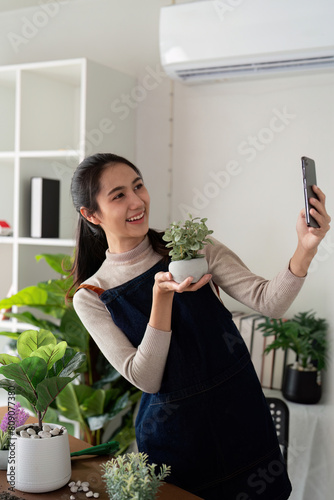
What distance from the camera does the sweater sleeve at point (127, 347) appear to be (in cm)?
139

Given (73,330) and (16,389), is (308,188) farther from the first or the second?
(73,330)

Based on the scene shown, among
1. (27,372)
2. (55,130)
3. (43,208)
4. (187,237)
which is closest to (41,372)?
Answer: (27,372)

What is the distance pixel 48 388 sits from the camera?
1338mm

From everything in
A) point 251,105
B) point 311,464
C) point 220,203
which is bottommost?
point 311,464

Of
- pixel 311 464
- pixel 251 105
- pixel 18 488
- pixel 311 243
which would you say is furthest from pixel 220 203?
pixel 18 488

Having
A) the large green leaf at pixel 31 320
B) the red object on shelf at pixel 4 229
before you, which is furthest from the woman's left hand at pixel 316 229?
the red object on shelf at pixel 4 229

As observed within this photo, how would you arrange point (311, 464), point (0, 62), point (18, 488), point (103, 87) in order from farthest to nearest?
1. point (0, 62)
2. point (103, 87)
3. point (311, 464)
4. point (18, 488)

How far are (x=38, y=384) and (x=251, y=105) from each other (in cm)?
184

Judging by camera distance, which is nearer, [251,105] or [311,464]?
[311,464]

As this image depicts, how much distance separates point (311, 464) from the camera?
2.32 metres

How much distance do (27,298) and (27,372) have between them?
1.28 m

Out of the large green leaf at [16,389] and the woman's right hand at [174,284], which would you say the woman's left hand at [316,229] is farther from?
the large green leaf at [16,389]

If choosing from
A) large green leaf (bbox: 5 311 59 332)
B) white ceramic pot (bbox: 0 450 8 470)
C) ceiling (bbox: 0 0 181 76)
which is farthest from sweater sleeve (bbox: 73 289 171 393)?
ceiling (bbox: 0 0 181 76)

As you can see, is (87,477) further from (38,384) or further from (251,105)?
(251,105)
